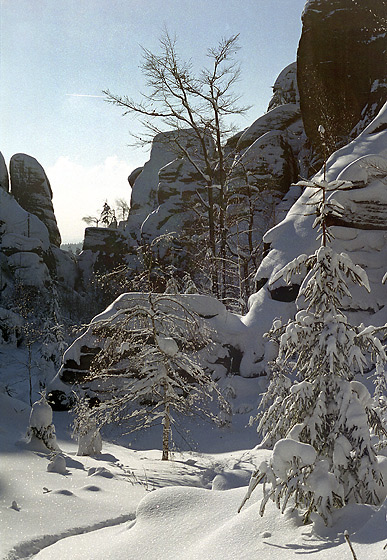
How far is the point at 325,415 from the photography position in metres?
4.03

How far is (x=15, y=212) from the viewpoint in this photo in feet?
156

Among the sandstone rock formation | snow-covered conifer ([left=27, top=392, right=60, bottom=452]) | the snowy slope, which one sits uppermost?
the sandstone rock formation

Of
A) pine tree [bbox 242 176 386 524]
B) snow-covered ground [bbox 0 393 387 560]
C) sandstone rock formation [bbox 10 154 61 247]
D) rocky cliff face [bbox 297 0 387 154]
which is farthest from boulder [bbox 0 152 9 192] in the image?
pine tree [bbox 242 176 386 524]

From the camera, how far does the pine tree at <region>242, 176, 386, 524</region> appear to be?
11.5ft

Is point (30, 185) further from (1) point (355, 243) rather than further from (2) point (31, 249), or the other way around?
(1) point (355, 243)

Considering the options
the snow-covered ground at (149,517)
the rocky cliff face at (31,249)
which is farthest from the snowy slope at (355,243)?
the rocky cliff face at (31,249)

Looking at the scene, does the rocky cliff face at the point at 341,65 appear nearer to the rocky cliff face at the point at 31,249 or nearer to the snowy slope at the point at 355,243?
the snowy slope at the point at 355,243

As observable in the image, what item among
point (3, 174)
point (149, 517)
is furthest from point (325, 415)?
point (3, 174)

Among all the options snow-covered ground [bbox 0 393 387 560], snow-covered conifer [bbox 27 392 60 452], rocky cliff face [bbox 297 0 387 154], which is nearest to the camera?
snow-covered ground [bbox 0 393 387 560]

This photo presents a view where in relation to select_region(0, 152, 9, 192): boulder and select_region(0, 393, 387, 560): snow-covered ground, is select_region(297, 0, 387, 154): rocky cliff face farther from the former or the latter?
select_region(0, 152, 9, 192): boulder

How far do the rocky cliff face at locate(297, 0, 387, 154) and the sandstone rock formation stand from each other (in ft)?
117

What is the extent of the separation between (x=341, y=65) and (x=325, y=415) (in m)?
32.2

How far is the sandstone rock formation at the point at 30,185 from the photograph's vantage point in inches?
2141

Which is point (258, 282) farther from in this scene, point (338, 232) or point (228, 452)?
point (228, 452)
